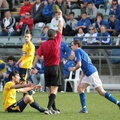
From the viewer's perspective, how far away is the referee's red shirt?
46.8 feet

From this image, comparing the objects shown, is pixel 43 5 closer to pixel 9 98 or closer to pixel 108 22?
pixel 108 22

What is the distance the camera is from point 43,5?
27.3 metres

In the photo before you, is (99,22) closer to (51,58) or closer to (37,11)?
(37,11)

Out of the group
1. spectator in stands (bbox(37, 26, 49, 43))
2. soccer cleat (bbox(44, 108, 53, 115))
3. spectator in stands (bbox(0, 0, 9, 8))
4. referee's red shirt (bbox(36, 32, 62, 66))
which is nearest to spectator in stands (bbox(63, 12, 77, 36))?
spectator in stands (bbox(37, 26, 49, 43))

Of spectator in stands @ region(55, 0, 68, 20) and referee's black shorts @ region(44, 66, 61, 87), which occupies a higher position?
spectator in stands @ region(55, 0, 68, 20)

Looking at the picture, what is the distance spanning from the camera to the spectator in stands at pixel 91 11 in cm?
2623

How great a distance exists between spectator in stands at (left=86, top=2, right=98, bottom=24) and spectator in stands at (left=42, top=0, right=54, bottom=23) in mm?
1552

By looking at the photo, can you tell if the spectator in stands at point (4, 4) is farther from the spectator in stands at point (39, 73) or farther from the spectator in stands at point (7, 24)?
the spectator in stands at point (39, 73)

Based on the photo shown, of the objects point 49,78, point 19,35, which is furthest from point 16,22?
point 49,78

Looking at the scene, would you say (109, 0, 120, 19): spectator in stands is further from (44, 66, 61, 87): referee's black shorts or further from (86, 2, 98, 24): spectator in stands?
(44, 66, 61, 87): referee's black shorts

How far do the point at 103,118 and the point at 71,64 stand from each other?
9.84 meters

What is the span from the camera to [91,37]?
2372cm

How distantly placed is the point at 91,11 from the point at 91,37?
3.05 meters

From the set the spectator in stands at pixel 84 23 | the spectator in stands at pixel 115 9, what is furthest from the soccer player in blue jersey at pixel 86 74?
the spectator in stands at pixel 115 9
